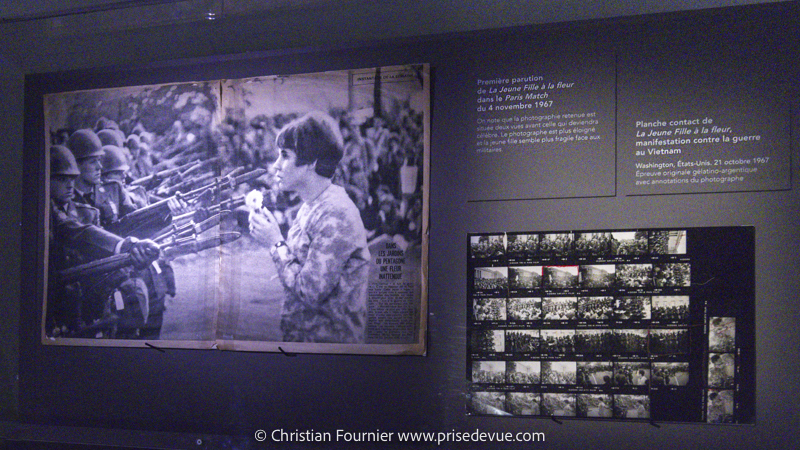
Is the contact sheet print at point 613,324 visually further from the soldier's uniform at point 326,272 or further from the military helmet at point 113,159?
the military helmet at point 113,159

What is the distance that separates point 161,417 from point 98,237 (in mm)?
974

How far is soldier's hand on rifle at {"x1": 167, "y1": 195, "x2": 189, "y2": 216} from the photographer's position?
3.61m

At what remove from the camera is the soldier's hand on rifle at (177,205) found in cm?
361

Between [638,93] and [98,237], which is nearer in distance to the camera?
[638,93]

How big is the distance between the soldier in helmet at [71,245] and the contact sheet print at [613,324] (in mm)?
1783

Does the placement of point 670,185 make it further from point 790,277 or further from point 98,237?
point 98,237

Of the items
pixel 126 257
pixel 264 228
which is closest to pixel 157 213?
pixel 126 257

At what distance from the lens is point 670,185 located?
116 inches

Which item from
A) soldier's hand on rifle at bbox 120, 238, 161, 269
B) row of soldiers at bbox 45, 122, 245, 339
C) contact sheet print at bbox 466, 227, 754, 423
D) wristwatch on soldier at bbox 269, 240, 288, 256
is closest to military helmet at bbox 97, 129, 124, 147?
row of soldiers at bbox 45, 122, 245, 339

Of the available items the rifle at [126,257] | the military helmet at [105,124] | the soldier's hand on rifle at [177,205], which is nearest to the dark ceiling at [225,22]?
the military helmet at [105,124]

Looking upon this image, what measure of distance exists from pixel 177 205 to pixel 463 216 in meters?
1.44

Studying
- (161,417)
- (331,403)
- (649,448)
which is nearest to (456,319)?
(331,403)

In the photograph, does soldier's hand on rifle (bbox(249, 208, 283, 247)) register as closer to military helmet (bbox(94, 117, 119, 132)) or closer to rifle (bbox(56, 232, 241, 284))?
rifle (bbox(56, 232, 241, 284))

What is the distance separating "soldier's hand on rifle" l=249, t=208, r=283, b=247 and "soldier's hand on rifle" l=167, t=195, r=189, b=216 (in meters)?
0.37
